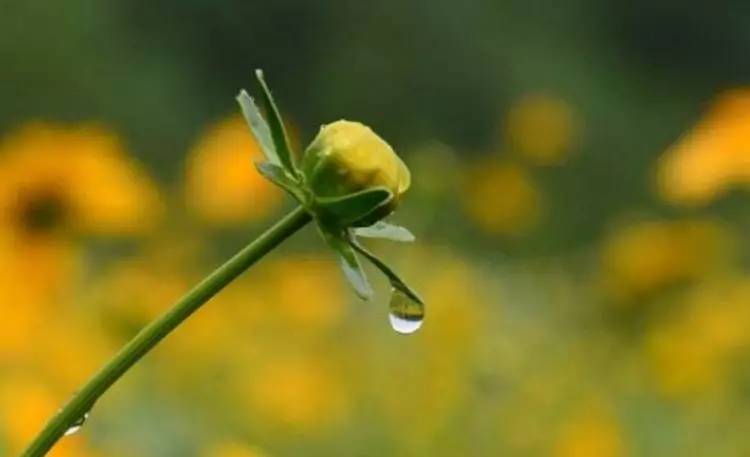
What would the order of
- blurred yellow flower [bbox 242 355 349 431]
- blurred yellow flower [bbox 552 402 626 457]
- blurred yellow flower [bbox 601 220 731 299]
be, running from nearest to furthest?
blurred yellow flower [bbox 552 402 626 457] < blurred yellow flower [bbox 242 355 349 431] < blurred yellow flower [bbox 601 220 731 299]

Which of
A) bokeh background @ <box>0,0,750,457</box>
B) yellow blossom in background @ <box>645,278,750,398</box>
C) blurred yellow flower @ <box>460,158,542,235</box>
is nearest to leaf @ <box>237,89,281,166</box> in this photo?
bokeh background @ <box>0,0,750,457</box>

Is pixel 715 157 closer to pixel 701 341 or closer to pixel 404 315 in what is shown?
pixel 701 341

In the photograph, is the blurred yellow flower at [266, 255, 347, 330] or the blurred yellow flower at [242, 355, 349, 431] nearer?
the blurred yellow flower at [242, 355, 349, 431]

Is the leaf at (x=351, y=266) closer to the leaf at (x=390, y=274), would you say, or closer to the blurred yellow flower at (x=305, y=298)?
the leaf at (x=390, y=274)

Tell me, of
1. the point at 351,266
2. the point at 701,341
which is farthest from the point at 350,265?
the point at 701,341

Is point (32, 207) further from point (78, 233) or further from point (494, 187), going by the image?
point (494, 187)

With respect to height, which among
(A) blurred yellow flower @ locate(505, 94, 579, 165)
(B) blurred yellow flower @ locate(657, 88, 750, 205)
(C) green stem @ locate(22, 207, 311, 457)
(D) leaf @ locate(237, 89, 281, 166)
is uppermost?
(A) blurred yellow flower @ locate(505, 94, 579, 165)

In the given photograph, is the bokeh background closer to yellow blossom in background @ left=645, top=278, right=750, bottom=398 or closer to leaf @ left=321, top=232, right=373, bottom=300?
yellow blossom in background @ left=645, top=278, right=750, bottom=398

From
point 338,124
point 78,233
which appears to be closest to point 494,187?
point 78,233
